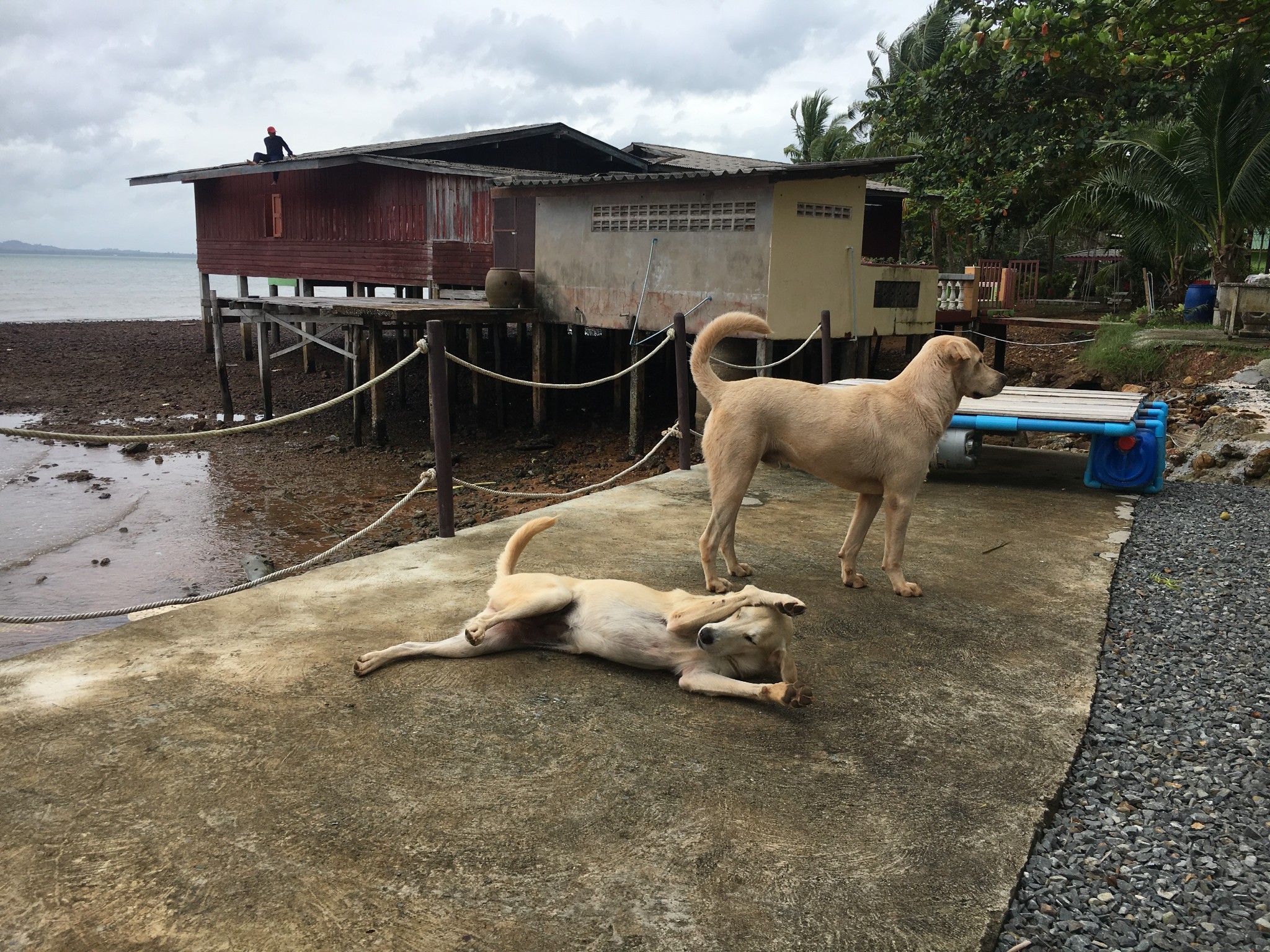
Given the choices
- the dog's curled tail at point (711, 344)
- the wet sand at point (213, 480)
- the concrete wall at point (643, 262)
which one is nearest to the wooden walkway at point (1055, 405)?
the dog's curled tail at point (711, 344)

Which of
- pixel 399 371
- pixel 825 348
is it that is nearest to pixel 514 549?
pixel 825 348

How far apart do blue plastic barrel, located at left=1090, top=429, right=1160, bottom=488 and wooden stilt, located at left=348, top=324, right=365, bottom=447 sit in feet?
34.9

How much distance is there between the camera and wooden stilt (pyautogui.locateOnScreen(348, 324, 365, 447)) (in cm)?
1506

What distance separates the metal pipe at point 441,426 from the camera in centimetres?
540

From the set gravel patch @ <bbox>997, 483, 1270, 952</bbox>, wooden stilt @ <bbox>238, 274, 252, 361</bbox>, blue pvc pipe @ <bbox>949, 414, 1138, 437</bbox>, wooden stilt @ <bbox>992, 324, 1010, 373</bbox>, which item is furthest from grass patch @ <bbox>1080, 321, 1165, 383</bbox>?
wooden stilt @ <bbox>238, 274, 252, 361</bbox>

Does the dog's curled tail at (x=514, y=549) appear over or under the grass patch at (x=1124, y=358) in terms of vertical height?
under

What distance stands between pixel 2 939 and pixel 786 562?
12.6ft

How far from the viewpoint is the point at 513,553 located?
12.6 feet

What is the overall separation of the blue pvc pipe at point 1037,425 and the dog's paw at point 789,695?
4410 mm

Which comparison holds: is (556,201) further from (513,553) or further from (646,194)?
(513,553)

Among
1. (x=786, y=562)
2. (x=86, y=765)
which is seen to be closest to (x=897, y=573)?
(x=786, y=562)

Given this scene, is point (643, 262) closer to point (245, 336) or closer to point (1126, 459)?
point (1126, 459)

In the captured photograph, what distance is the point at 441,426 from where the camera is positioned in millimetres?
5441

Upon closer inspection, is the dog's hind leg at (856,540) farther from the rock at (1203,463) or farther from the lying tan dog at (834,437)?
the rock at (1203,463)
